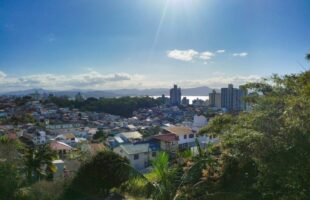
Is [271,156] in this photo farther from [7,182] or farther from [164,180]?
[7,182]

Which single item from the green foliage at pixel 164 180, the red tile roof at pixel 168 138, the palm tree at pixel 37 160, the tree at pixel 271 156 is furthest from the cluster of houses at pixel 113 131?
the palm tree at pixel 37 160

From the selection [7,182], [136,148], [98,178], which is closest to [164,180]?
[7,182]

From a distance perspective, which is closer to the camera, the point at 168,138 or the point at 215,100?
the point at 168,138

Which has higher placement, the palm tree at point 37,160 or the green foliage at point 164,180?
the green foliage at point 164,180

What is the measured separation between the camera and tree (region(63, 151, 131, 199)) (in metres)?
10.1

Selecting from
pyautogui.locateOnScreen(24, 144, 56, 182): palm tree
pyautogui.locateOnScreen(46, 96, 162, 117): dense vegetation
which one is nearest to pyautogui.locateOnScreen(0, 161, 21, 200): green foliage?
pyautogui.locateOnScreen(24, 144, 56, 182): palm tree

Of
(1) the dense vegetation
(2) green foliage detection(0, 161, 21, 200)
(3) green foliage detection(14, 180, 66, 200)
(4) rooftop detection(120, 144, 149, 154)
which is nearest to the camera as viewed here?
(2) green foliage detection(0, 161, 21, 200)

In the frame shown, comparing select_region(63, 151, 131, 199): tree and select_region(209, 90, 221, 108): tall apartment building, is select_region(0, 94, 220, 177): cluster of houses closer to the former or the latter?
select_region(63, 151, 131, 199): tree

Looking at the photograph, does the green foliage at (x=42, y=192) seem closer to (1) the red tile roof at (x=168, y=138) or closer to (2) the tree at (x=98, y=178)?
(2) the tree at (x=98, y=178)

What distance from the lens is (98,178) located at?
399 inches

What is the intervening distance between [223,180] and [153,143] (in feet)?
80.4

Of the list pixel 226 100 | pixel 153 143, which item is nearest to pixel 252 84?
pixel 153 143

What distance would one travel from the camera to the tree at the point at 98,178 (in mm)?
10125

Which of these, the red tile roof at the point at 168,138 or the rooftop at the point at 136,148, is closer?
the rooftop at the point at 136,148
